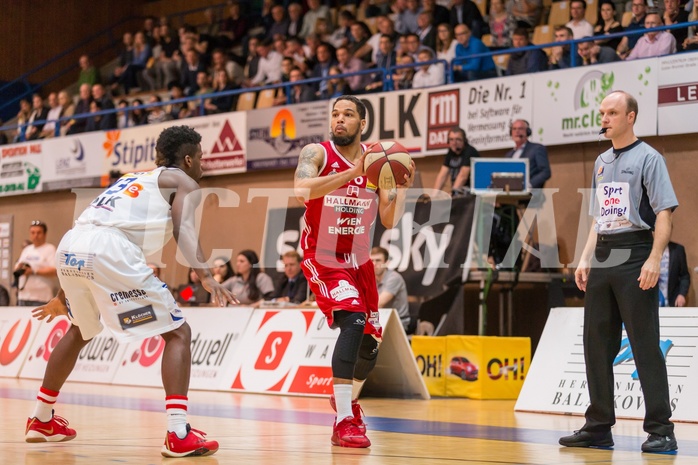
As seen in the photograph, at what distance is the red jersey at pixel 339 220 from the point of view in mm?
7047

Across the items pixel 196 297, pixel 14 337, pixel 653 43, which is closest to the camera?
pixel 653 43

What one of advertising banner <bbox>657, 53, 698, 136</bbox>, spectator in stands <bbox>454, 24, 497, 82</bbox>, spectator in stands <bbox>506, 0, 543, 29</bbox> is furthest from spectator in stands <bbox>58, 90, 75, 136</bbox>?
advertising banner <bbox>657, 53, 698, 136</bbox>

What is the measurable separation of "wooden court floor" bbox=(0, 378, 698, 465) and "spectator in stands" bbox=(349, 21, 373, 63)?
26.5 ft

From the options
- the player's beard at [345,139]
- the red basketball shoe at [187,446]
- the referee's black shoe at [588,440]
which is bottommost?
the referee's black shoe at [588,440]

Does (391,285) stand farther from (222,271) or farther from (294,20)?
(294,20)

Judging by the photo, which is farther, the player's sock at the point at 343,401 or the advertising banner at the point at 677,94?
the advertising banner at the point at 677,94

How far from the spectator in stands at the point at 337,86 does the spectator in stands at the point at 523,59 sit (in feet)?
9.30

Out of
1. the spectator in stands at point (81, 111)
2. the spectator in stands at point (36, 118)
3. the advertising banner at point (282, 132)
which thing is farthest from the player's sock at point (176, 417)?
the spectator in stands at point (36, 118)

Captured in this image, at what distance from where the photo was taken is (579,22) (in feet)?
48.9

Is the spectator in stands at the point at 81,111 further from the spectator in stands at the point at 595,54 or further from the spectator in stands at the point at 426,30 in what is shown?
the spectator in stands at the point at 595,54

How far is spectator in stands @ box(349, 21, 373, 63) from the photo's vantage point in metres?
17.6

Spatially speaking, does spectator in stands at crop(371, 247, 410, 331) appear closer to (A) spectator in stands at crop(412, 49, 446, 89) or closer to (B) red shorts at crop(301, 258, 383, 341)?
(A) spectator in stands at crop(412, 49, 446, 89)

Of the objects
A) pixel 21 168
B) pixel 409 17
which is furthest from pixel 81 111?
pixel 409 17

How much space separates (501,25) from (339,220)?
9885mm
